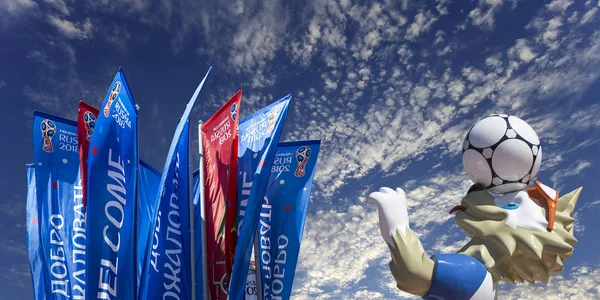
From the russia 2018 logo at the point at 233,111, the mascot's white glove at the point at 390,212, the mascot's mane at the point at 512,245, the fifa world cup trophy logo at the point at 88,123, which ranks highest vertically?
the russia 2018 logo at the point at 233,111

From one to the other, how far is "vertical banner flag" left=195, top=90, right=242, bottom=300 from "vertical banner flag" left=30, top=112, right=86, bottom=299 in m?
3.21

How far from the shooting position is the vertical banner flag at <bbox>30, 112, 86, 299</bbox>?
37.6 ft

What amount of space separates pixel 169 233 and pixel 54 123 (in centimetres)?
525

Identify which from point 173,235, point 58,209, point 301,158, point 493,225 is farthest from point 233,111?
→ point 493,225

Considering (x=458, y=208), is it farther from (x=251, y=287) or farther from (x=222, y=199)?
(x=251, y=287)

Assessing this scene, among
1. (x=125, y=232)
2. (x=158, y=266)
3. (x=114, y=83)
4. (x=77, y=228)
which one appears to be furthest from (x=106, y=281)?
(x=114, y=83)

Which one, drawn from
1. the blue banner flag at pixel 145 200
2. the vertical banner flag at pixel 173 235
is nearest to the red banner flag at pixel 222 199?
the vertical banner flag at pixel 173 235

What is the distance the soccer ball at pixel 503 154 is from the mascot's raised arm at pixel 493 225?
0.01 metres

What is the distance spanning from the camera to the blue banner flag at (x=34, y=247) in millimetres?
12639

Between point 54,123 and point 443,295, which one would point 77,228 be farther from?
point 443,295

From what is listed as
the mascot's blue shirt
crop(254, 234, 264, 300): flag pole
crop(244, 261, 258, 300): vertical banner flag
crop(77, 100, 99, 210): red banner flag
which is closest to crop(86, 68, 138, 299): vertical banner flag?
crop(77, 100, 99, 210): red banner flag

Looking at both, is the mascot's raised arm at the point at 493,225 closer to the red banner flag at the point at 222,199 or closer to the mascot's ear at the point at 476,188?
the mascot's ear at the point at 476,188

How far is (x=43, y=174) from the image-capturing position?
483 inches

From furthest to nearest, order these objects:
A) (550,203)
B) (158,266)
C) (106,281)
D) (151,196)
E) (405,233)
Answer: (151,196) → (158,266) → (106,281) → (550,203) → (405,233)
